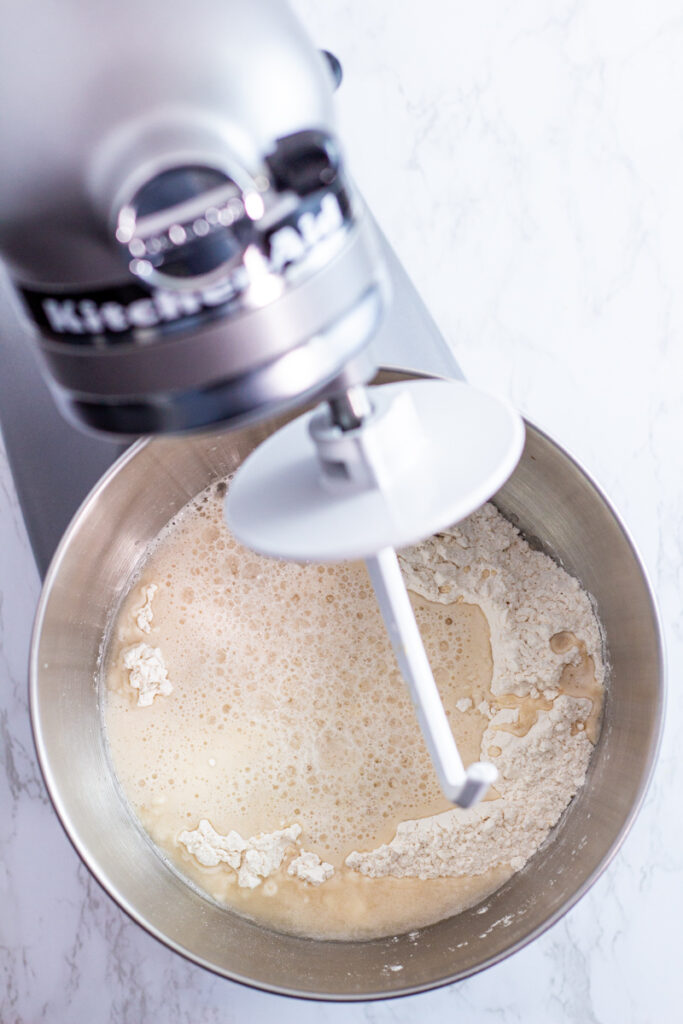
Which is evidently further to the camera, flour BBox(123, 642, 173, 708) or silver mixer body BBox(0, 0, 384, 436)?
flour BBox(123, 642, 173, 708)

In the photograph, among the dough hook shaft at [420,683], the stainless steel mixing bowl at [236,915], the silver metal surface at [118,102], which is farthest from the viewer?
the stainless steel mixing bowl at [236,915]

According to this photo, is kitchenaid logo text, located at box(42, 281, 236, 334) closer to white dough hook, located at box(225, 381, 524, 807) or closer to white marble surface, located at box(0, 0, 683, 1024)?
white dough hook, located at box(225, 381, 524, 807)

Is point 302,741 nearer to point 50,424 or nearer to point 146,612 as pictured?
point 146,612

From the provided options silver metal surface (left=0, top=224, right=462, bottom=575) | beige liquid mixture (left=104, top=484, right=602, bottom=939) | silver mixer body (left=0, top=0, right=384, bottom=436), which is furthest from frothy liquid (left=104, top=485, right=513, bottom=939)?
silver mixer body (left=0, top=0, right=384, bottom=436)

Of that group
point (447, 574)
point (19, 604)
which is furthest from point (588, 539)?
point (19, 604)

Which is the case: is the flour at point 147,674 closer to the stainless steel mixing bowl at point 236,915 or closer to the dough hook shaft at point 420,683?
the stainless steel mixing bowl at point 236,915

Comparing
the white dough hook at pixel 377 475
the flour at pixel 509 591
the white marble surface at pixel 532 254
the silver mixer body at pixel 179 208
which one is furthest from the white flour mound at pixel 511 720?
the silver mixer body at pixel 179 208
